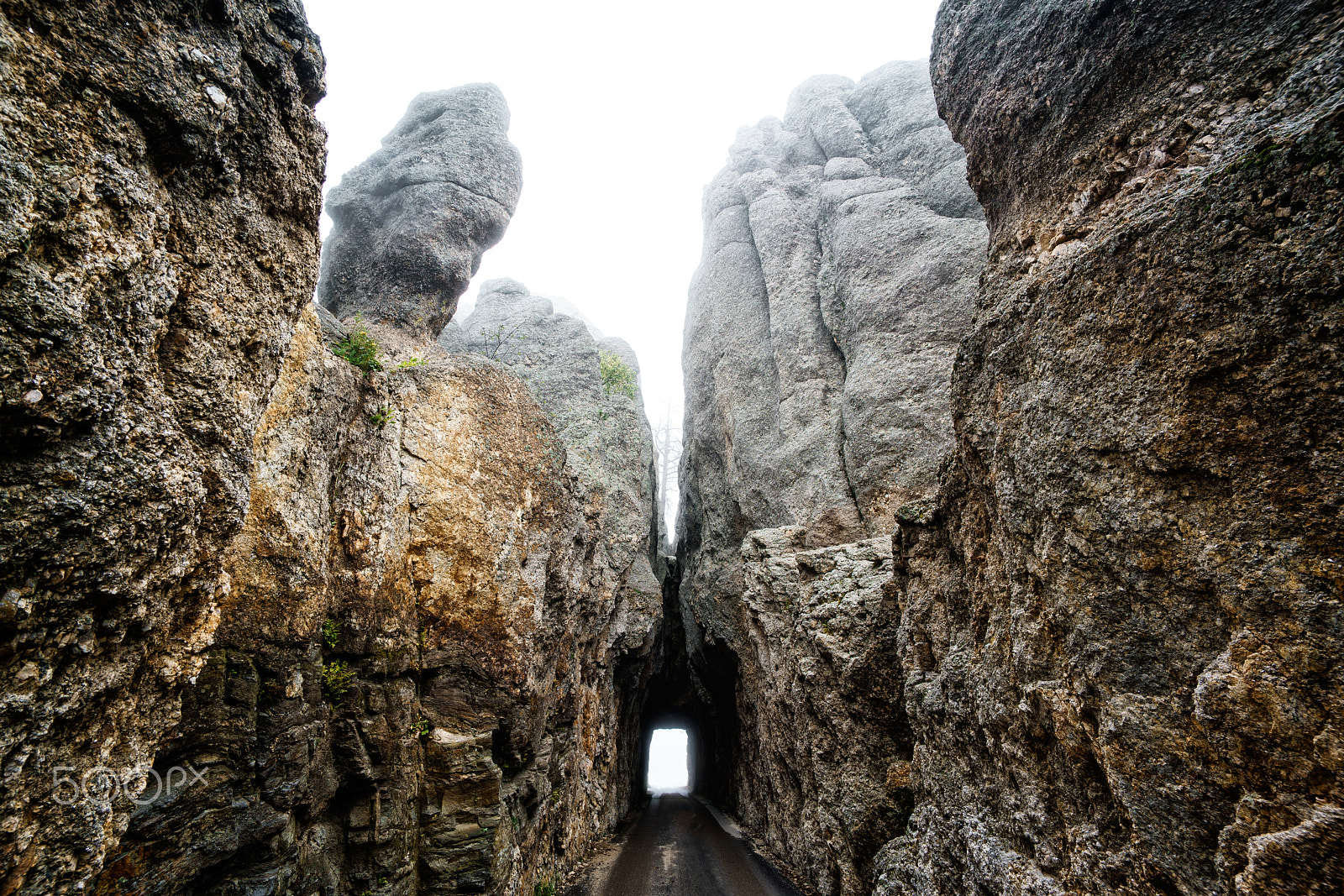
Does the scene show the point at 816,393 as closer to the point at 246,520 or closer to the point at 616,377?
the point at 616,377

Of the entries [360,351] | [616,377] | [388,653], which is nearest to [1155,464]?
[388,653]

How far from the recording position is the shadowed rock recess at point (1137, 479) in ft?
11.9

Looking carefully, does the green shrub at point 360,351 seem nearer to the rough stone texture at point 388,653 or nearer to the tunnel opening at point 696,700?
the rough stone texture at point 388,653

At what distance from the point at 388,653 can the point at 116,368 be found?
18.6 feet

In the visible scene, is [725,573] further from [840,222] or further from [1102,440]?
[1102,440]

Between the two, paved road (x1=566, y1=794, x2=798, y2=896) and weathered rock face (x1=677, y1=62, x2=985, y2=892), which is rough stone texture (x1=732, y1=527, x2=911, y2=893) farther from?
paved road (x1=566, y1=794, x2=798, y2=896)

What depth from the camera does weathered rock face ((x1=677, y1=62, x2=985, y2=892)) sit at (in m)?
11.6

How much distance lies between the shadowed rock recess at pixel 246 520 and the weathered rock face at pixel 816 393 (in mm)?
5111

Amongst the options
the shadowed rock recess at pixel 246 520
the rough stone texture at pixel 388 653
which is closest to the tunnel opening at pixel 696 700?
the shadowed rock recess at pixel 246 520

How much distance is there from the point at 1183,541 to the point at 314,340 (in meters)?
8.40

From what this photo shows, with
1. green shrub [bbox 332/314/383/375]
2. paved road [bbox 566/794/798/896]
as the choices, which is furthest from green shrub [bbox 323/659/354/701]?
paved road [bbox 566/794/798/896]

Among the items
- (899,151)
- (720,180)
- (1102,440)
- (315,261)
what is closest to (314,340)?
(315,261)

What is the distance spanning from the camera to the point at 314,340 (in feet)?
22.5

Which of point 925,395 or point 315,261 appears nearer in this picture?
point 315,261
